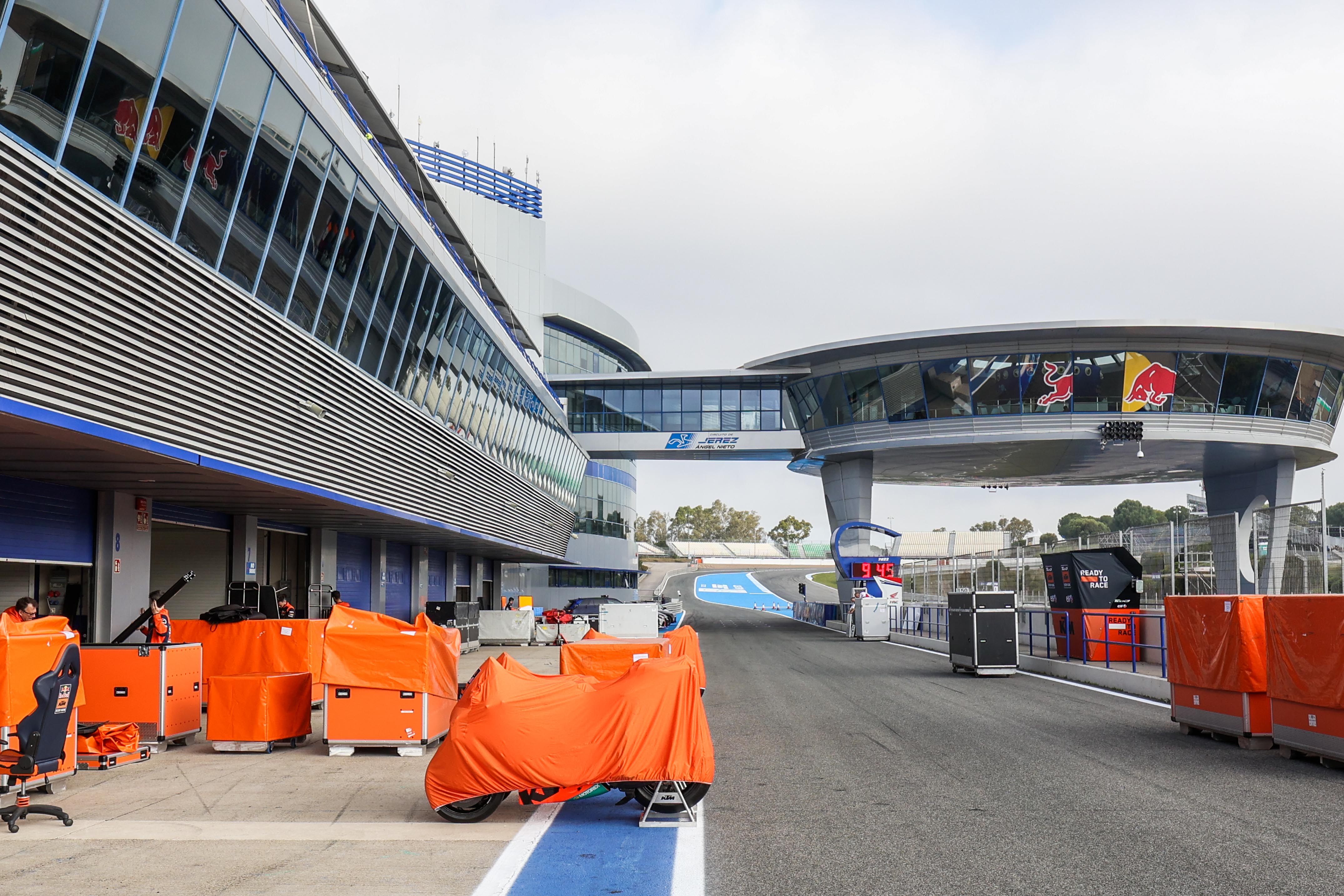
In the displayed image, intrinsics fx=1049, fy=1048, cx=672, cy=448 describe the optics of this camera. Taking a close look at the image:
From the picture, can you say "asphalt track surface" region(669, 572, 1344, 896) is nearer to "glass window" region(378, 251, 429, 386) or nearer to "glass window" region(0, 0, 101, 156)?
"glass window" region(0, 0, 101, 156)

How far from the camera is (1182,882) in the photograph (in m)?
6.43

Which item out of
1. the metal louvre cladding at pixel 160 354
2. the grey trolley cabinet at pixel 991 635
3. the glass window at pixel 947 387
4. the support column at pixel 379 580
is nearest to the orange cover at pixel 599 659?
the metal louvre cladding at pixel 160 354

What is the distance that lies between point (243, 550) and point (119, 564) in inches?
202

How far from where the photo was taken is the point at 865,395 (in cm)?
4838

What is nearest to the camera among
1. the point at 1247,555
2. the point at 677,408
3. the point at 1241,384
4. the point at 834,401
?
the point at 1247,555

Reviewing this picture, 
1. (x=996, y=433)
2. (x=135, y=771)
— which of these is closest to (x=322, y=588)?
(x=135, y=771)

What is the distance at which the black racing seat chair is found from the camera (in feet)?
26.2

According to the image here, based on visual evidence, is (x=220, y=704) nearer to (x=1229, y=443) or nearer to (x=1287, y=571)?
(x=1287, y=571)

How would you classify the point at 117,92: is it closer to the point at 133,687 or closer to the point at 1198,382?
the point at 133,687

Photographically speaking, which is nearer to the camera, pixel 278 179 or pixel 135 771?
pixel 135 771

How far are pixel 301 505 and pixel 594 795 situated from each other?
11245 millimetres

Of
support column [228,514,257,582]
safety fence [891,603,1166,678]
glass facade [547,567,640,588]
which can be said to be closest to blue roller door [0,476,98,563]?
support column [228,514,257,582]

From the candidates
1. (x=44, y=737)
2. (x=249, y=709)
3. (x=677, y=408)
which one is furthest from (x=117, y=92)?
(x=677, y=408)

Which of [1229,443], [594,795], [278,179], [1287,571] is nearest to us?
[594,795]
